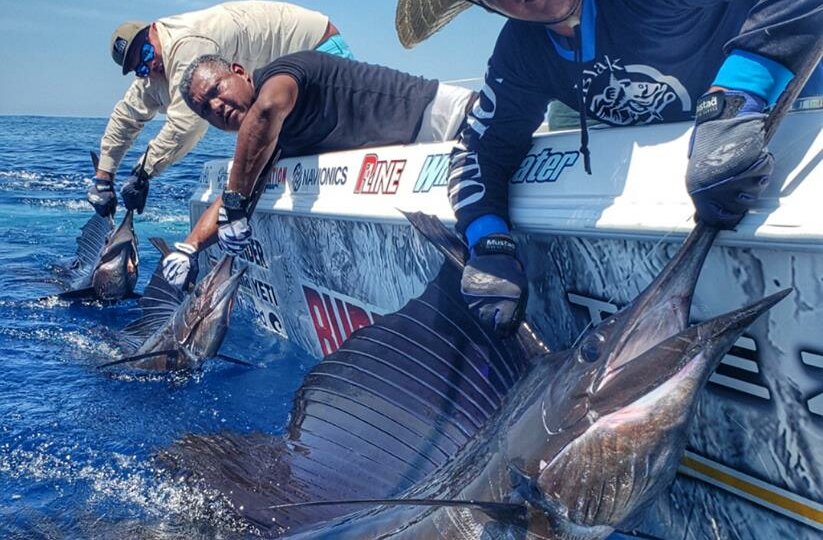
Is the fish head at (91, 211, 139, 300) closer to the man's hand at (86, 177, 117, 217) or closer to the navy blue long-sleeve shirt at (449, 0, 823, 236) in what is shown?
the man's hand at (86, 177, 117, 217)

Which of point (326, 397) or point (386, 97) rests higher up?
point (386, 97)

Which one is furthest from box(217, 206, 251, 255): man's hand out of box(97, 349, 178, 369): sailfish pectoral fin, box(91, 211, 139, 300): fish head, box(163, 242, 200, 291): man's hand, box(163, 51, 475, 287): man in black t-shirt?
box(91, 211, 139, 300): fish head

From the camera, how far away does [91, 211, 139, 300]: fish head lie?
4.92 meters

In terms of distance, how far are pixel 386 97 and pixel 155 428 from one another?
5.45 feet

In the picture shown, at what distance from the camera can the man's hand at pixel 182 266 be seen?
3416mm

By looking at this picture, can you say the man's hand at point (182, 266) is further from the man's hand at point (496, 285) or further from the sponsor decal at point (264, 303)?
the man's hand at point (496, 285)

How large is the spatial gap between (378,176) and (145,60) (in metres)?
2.42

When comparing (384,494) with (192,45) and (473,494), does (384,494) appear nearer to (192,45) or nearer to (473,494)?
(473,494)

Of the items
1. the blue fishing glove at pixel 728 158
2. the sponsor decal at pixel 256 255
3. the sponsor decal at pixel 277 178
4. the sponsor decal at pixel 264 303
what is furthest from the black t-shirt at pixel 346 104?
the blue fishing glove at pixel 728 158

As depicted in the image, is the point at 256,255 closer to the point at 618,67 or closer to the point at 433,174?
the point at 433,174

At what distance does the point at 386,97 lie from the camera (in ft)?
10.8

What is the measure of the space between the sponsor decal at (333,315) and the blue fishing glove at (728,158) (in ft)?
5.29

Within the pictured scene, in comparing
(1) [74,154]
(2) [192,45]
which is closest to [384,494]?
(2) [192,45]

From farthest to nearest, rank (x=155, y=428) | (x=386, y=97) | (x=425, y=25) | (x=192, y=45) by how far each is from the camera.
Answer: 1. (x=192, y=45)
2. (x=386, y=97)
3. (x=155, y=428)
4. (x=425, y=25)
